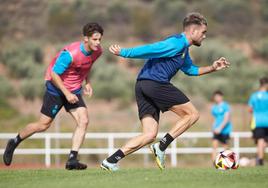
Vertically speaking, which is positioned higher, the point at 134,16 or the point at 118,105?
the point at 134,16

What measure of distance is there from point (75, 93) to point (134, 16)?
42728 millimetres

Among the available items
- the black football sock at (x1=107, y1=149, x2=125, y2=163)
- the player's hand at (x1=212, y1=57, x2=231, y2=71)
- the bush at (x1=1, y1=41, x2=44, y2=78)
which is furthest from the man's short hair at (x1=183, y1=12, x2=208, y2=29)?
the bush at (x1=1, y1=41, x2=44, y2=78)

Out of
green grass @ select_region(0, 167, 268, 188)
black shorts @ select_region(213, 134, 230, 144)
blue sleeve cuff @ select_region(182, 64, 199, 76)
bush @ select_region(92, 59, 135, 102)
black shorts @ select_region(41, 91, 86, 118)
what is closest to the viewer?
green grass @ select_region(0, 167, 268, 188)

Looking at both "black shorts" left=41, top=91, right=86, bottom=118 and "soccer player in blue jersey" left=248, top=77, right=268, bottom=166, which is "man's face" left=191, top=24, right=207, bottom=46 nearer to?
"black shorts" left=41, top=91, right=86, bottom=118

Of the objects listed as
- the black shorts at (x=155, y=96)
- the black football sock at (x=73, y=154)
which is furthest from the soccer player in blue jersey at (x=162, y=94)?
the black football sock at (x=73, y=154)

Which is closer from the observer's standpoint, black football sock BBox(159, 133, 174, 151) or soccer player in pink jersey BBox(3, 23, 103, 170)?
black football sock BBox(159, 133, 174, 151)

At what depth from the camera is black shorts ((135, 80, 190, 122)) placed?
11.3m

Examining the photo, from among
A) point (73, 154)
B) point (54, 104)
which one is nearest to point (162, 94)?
point (73, 154)

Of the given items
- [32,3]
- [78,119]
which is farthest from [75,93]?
[32,3]

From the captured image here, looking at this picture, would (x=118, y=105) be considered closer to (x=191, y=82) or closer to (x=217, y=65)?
(x=191, y=82)

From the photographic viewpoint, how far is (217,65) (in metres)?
11.6

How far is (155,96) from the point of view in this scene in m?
11.3

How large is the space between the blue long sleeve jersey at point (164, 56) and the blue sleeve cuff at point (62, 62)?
1.40m

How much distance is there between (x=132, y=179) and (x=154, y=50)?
1732 millimetres
